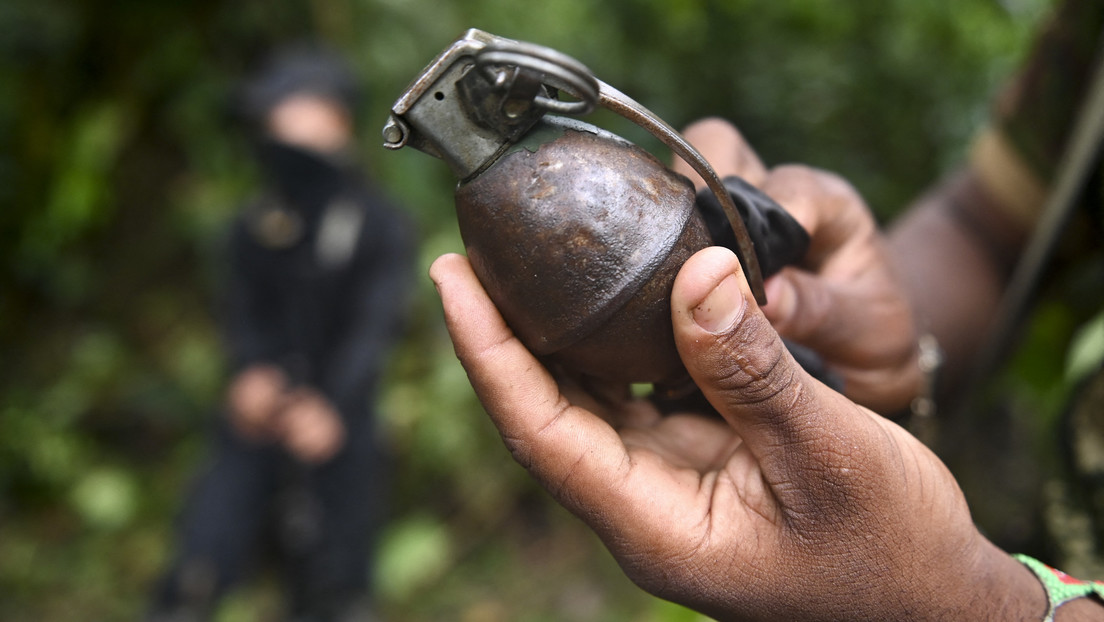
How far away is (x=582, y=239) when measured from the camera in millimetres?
1008

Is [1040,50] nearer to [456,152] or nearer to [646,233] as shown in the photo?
[646,233]

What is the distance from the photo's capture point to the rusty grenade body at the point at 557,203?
101 centimetres

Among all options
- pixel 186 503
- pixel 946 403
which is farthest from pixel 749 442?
pixel 186 503

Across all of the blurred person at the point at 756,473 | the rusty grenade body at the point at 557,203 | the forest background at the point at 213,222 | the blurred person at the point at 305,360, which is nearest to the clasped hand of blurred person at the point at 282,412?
the blurred person at the point at 305,360

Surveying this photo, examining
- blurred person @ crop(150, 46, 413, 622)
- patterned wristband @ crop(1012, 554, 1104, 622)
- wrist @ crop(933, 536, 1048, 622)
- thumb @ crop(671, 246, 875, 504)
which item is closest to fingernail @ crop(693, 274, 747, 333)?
thumb @ crop(671, 246, 875, 504)

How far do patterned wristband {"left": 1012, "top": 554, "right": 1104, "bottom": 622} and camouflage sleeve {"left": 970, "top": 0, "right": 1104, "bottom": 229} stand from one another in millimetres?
1108

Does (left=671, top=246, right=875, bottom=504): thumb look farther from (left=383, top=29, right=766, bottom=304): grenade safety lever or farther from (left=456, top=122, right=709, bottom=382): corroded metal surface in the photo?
(left=383, top=29, right=766, bottom=304): grenade safety lever

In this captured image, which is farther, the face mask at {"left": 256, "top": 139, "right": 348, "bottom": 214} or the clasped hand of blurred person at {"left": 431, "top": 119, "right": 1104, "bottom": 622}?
the face mask at {"left": 256, "top": 139, "right": 348, "bottom": 214}

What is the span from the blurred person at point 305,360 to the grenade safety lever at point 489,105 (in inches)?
107

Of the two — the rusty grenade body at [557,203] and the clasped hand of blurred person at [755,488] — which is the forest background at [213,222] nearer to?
the rusty grenade body at [557,203]

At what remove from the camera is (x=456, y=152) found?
1.06 m

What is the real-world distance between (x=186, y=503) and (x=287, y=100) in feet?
6.67

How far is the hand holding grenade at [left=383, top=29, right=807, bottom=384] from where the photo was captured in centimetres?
101

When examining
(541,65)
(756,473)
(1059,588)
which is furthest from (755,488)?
(541,65)
